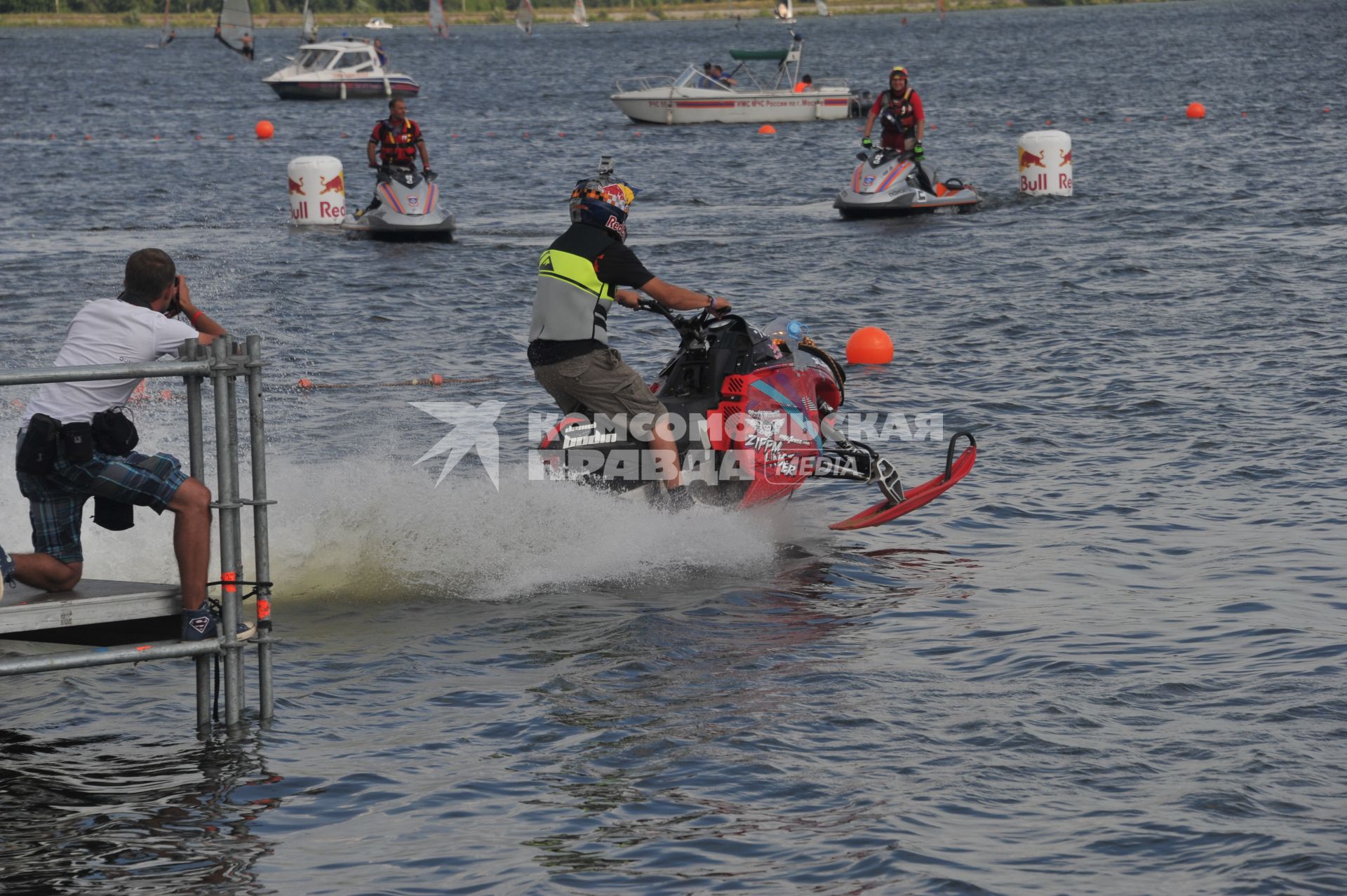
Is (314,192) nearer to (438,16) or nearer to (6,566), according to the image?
(6,566)

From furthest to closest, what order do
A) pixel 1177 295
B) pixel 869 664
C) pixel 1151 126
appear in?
pixel 1151 126
pixel 1177 295
pixel 869 664

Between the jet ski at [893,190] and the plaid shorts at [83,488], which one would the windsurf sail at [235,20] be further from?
the plaid shorts at [83,488]

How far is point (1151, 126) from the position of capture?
1762 inches

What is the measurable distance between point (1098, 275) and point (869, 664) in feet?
44.9

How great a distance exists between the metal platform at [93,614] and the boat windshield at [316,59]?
6718cm

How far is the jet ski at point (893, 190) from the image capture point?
25.8 m

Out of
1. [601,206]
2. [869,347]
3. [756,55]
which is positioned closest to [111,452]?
[601,206]

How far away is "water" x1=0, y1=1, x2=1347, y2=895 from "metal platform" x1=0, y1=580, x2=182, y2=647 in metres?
0.52

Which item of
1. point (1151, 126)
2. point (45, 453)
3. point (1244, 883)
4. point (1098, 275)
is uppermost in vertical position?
point (1151, 126)

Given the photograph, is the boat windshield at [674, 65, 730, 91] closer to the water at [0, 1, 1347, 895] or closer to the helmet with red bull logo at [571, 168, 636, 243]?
the water at [0, 1, 1347, 895]

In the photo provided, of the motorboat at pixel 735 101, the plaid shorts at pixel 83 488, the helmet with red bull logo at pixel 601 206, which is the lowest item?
the plaid shorts at pixel 83 488

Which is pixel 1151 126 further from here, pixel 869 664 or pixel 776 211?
pixel 869 664

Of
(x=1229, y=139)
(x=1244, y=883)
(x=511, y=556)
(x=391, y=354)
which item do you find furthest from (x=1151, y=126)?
(x=1244, y=883)

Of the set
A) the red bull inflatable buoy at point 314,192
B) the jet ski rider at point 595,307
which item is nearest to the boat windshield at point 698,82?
the red bull inflatable buoy at point 314,192
